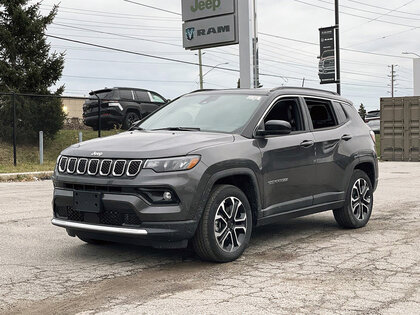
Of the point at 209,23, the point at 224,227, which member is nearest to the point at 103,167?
the point at 224,227

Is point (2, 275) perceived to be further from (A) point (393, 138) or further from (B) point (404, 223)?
(A) point (393, 138)

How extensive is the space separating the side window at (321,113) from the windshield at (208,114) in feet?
3.10

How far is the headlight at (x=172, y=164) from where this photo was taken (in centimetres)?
502

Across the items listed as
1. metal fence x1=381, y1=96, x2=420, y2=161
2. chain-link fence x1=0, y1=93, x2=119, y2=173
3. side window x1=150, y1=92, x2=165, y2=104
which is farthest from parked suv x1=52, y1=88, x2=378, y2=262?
metal fence x1=381, y1=96, x2=420, y2=161

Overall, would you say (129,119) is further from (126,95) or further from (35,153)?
(35,153)

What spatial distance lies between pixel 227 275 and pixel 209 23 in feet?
68.6

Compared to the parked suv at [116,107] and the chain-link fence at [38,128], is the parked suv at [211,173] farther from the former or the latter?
the parked suv at [116,107]

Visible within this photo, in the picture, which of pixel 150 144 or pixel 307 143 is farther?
pixel 307 143

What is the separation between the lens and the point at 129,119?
22.5 m

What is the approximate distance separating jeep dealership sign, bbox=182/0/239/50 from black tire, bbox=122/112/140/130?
15.5 ft

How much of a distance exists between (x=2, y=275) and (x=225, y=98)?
3.02m

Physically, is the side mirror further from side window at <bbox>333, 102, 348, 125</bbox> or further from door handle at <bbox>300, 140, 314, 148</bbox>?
side window at <bbox>333, 102, 348, 125</bbox>

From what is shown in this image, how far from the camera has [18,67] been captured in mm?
25016

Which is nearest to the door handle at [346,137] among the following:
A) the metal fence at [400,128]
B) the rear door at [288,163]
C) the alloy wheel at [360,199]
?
the alloy wheel at [360,199]
